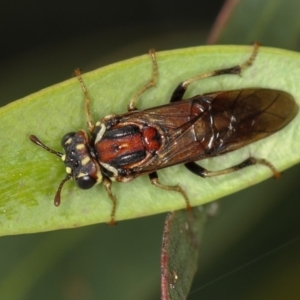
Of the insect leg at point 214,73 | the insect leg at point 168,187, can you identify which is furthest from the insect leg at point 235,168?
the insect leg at point 214,73

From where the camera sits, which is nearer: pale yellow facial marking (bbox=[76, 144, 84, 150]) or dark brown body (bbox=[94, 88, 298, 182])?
pale yellow facial marking (bbox=[76, 144, 84, 150])

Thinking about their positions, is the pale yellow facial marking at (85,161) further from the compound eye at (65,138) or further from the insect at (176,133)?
the compound eye at (65,138)

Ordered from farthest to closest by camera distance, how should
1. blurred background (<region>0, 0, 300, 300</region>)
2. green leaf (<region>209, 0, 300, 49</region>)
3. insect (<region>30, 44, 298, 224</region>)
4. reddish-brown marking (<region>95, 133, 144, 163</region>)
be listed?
green leaf (<region>209, 0, 300, 49</region>) < blurred background (<region>0, 0, 300, 300</region>) < reddish-brown marking (<region>95, 133, 144, 163</region>) < insect (<region>30, 44, 298, 224</region>)

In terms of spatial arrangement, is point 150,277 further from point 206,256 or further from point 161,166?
point 161,166

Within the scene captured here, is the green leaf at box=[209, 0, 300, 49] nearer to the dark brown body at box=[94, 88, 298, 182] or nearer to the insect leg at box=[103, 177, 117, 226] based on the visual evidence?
the dark brown body at box=[94, 88, 298, 182]

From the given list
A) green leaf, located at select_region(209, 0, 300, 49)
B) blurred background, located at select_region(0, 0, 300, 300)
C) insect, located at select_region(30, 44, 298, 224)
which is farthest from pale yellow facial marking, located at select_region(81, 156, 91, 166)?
green leaf, located at select_region(209, 0, 300, 49)

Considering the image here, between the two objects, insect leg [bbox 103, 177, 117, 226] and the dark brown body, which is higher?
the dark brown body

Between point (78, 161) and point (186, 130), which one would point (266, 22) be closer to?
point (186, 130)

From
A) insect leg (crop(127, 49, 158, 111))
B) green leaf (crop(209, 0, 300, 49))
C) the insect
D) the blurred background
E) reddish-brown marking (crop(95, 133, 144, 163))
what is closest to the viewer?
insect leg (crop(127, 49, 158, 111))
